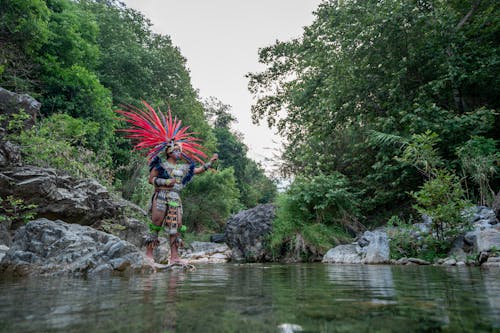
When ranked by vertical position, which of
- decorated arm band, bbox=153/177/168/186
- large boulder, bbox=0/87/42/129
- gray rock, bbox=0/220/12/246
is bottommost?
gray rock, bbox=0/220/12/246

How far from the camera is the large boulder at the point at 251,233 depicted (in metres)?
10.9

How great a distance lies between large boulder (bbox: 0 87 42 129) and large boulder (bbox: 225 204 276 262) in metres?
7.30

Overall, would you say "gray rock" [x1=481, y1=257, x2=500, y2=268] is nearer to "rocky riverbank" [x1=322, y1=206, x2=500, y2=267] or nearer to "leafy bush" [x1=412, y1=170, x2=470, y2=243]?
"rocky riverbank" [x1=322, y1=206, x2=500, y2=267]

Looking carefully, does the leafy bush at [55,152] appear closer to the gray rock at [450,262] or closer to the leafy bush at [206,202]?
the gray rock at [450,262]

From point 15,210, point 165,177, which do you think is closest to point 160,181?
point 165,177

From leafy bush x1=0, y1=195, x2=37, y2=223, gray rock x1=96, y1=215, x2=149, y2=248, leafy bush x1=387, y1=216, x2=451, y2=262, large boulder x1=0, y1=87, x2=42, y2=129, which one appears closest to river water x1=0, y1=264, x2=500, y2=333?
leafy bush x1=0, y1=195, x2=37, y2=223

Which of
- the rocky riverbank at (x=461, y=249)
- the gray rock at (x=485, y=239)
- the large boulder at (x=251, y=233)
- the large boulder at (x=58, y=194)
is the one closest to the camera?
the rocky riverbank at (x=461, y=249)

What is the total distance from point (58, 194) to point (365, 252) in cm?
686

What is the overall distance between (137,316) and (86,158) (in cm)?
992

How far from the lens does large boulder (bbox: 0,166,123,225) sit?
19.0 ft

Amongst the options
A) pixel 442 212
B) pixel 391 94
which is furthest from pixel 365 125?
pixel 442 212

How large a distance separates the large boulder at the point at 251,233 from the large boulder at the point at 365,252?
2.76 metres

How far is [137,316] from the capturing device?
1072 millimetres

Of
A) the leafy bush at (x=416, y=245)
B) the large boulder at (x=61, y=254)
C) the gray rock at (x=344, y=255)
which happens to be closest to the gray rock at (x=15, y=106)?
the large boulder at (x=61, y=254)
